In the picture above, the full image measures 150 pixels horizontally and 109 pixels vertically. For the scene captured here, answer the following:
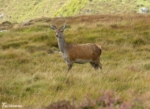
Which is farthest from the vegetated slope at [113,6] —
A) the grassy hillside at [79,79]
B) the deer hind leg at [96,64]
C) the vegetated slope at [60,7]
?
the deer hind leg at [96,64]

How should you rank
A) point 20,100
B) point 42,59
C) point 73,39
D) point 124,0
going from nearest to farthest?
point 20,100
point 42,59
point 73,39
point 124,0

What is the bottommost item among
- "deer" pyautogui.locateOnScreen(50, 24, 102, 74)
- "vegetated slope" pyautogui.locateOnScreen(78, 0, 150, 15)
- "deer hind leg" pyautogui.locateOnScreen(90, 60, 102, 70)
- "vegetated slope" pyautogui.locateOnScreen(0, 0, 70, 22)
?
"vegetated slope" pyautogui.locateOnScreen(0, 0, 70, 22)

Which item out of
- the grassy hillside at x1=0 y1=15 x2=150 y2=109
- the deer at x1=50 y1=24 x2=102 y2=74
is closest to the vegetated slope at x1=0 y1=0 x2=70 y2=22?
the grassy hillside at x1=0 y1=15 x2=150 y2=109

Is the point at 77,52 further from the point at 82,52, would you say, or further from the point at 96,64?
the point at 96,64

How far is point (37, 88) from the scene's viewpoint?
7.96 m

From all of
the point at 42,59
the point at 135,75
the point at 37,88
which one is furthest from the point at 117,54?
the point at 37,88

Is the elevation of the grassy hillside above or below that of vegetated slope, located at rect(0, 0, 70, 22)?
above

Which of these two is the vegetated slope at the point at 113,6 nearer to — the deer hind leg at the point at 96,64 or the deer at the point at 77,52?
the deer hind leg at the point at 96,64

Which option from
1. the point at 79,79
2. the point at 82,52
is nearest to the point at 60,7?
the point at 82,52

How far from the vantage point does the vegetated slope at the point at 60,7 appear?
7281 cm

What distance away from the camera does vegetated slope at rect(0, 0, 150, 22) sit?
72.8 meters

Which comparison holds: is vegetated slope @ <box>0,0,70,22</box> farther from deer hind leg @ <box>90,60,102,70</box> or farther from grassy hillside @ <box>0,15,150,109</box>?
deer hind leg @ <box>90,60,102,70</box>

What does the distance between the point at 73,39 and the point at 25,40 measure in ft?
9.95

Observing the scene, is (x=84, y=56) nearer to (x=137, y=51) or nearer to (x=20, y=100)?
(x=20, y=100)
